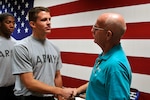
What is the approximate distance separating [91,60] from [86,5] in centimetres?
74

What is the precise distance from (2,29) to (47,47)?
1.27 meters

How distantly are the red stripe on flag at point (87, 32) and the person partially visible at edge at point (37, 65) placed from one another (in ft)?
2.95

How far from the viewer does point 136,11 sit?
2.81 meters

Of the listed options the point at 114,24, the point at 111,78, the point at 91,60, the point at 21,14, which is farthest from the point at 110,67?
the point at 21,14

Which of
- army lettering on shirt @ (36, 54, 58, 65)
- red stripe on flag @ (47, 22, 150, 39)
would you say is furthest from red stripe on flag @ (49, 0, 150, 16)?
army lettering on shirt @ (36, 54, 58, 65)

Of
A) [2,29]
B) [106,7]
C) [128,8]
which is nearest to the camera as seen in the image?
[128,8]

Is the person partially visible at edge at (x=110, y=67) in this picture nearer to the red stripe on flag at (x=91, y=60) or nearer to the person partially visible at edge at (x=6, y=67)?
the red stripe on flag at (x=91, y=60)

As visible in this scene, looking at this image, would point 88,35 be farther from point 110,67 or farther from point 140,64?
point 110,67

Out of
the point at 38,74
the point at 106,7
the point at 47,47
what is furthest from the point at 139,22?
the point at 38,74

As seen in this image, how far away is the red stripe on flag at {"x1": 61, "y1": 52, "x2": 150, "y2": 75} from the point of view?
8.93 ft

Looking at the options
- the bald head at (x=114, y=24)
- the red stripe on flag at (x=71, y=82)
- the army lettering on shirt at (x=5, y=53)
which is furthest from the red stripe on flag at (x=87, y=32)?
the bald head at (x=114, y=24)

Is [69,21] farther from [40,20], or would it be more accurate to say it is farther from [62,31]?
[40,20]

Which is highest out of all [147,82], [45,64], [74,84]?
[45,64]

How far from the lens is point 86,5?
3.56 meters
